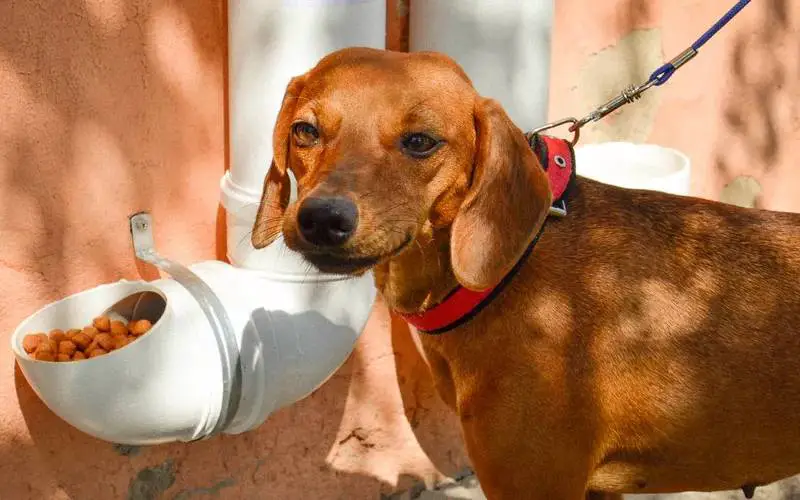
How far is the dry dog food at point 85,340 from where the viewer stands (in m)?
2.85

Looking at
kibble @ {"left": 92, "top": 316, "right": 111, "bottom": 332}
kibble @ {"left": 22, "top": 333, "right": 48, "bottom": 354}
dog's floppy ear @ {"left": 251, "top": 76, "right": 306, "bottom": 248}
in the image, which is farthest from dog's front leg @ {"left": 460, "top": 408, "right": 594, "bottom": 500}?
kibble @ {"left": 22, "top": 333, "right": 48, "bottom": 354}

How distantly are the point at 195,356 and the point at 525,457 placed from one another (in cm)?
100

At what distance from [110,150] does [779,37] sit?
3.56 metres

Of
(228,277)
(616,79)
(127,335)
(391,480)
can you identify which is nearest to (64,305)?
(127,335)

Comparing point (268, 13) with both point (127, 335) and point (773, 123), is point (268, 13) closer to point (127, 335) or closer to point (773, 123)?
point (127, 335)

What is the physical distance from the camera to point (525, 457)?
8.86 ft

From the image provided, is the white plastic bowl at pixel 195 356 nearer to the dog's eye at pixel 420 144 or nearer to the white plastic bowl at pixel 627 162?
the dog's eye at pixel 420 144

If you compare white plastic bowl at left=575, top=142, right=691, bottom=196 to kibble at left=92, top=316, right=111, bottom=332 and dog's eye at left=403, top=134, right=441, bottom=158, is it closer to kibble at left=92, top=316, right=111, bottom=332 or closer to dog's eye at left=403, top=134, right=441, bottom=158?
dog's eye at left=403, top=134, right=441, bottom=158

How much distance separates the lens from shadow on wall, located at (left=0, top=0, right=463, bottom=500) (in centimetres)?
292

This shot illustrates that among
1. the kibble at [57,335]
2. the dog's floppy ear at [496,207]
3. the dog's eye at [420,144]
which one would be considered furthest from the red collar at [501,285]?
the kibble at [57,335]

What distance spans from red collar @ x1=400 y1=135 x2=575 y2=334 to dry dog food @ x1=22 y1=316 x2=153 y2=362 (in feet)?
2.73

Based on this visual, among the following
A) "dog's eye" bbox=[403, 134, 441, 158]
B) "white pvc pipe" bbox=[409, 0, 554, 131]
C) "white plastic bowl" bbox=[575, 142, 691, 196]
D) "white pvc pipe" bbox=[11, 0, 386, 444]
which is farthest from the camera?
"white plastic bowl" bbox=[575, 142, 691, 196]

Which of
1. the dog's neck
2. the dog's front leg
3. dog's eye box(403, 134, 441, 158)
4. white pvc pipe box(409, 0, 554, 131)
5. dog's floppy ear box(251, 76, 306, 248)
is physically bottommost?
the dog's front leg

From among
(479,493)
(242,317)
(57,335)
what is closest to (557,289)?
(242,317)
